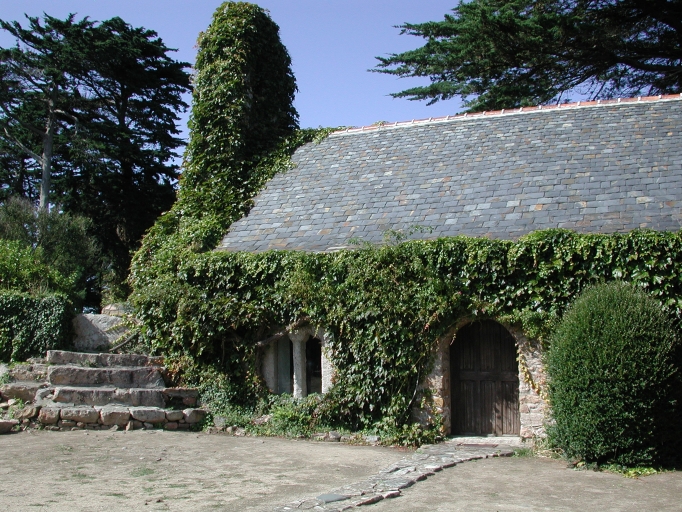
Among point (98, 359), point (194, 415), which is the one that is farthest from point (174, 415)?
point (98, 359)

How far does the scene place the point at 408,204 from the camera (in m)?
12.1

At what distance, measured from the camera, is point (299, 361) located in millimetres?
11586

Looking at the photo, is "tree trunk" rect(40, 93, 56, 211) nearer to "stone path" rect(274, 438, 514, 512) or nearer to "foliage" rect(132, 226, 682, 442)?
"foliage" rect(132, 226, 682, 442)

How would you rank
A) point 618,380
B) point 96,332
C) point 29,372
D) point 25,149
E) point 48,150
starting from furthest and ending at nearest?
1. point 48,150
2. point 25,149
3. point 96,332
4. point 29,372
5. point 618,380

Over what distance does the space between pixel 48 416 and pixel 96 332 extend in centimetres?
315

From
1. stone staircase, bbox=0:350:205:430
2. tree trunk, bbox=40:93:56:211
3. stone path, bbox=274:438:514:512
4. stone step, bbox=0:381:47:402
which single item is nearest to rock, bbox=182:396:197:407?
stone staircase, bbox=0:350:205:430

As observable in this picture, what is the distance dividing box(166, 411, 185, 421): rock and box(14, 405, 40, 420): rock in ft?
6.88

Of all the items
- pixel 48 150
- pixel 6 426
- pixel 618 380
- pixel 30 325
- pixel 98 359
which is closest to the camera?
pixel 618 380

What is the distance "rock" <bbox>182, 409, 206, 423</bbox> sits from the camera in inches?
437

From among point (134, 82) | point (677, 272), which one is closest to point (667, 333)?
point (677, 272)

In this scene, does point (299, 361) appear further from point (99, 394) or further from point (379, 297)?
point (99, 394)

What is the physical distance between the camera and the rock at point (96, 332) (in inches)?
525

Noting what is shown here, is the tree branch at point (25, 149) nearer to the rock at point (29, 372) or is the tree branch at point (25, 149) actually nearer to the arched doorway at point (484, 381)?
the rock at point (29, 372)

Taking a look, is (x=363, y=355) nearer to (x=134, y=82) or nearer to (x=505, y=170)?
(x=505, y=170)
